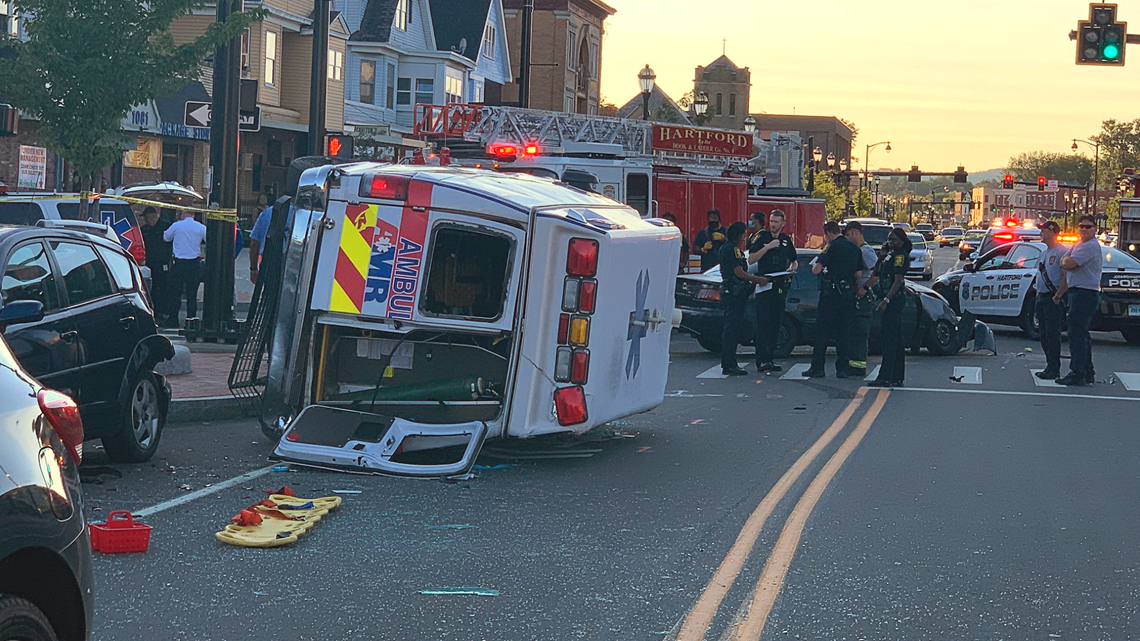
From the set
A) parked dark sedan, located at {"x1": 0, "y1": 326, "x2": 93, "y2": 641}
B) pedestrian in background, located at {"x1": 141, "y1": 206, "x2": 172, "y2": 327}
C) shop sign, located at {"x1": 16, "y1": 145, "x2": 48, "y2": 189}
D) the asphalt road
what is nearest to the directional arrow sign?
pedestrian in background, located at {"x1": 141, "y1": 206, "x2": 172, "y2": 327}

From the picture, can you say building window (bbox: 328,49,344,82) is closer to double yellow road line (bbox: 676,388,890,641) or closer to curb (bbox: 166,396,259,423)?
curb (bbox: 166,396,259,423)

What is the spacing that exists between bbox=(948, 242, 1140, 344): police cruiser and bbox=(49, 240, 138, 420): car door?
599 inches

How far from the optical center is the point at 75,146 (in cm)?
1666

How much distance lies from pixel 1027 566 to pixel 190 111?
1281 centimetres

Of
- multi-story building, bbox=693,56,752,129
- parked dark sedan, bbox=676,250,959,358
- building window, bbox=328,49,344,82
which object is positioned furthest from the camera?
multi-story building, bbox=693,56,752,129

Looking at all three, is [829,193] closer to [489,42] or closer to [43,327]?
[489,42]

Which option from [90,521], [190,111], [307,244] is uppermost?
[190,111]

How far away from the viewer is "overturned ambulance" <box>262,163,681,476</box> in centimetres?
953

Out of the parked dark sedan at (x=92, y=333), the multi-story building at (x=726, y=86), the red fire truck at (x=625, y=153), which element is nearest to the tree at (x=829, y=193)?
the multi-story building at (x=726, y=86)

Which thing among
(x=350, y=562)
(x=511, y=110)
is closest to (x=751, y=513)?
(x=350, y=562)

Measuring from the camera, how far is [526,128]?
86.2 feet

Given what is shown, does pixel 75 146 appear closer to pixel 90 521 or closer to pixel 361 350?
pixel 361 350

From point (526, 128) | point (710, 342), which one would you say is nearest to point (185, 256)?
point (710, 342)

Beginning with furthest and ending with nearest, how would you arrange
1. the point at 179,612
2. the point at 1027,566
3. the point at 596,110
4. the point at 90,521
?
1. the point at 596,110
2. the point at 90,521
3. the point at 1027,566
4. the point at 179,612
